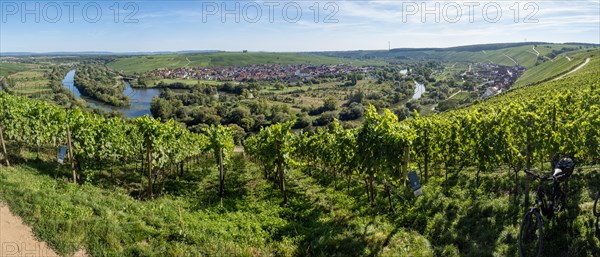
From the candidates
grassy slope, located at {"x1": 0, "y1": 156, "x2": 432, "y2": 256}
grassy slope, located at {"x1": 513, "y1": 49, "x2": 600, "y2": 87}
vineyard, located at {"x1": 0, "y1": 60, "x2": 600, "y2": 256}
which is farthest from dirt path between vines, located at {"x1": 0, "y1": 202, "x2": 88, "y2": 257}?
grassy slope, located at {"x1": 513, "y1": 49, "x2": 600, "y2": 87}

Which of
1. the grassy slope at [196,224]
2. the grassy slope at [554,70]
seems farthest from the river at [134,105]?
the grassy slope at [554,70]

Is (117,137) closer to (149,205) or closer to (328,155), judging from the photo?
(149,205)

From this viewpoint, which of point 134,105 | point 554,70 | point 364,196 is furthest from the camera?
point 134,105

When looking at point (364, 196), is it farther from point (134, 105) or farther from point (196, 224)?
point (134, 105)

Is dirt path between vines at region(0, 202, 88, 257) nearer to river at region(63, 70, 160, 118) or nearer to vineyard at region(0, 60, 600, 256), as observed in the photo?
vineyard at region(0, 60, 600, 256)

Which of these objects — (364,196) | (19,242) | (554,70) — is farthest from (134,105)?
(554,70)

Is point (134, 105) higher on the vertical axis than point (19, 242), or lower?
higher

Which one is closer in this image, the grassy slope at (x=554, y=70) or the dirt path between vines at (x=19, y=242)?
the dirt path between vines at (x=19, y=242)

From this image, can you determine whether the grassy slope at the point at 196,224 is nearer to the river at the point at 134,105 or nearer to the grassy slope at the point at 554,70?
the grassy slope at the point at 554,70
